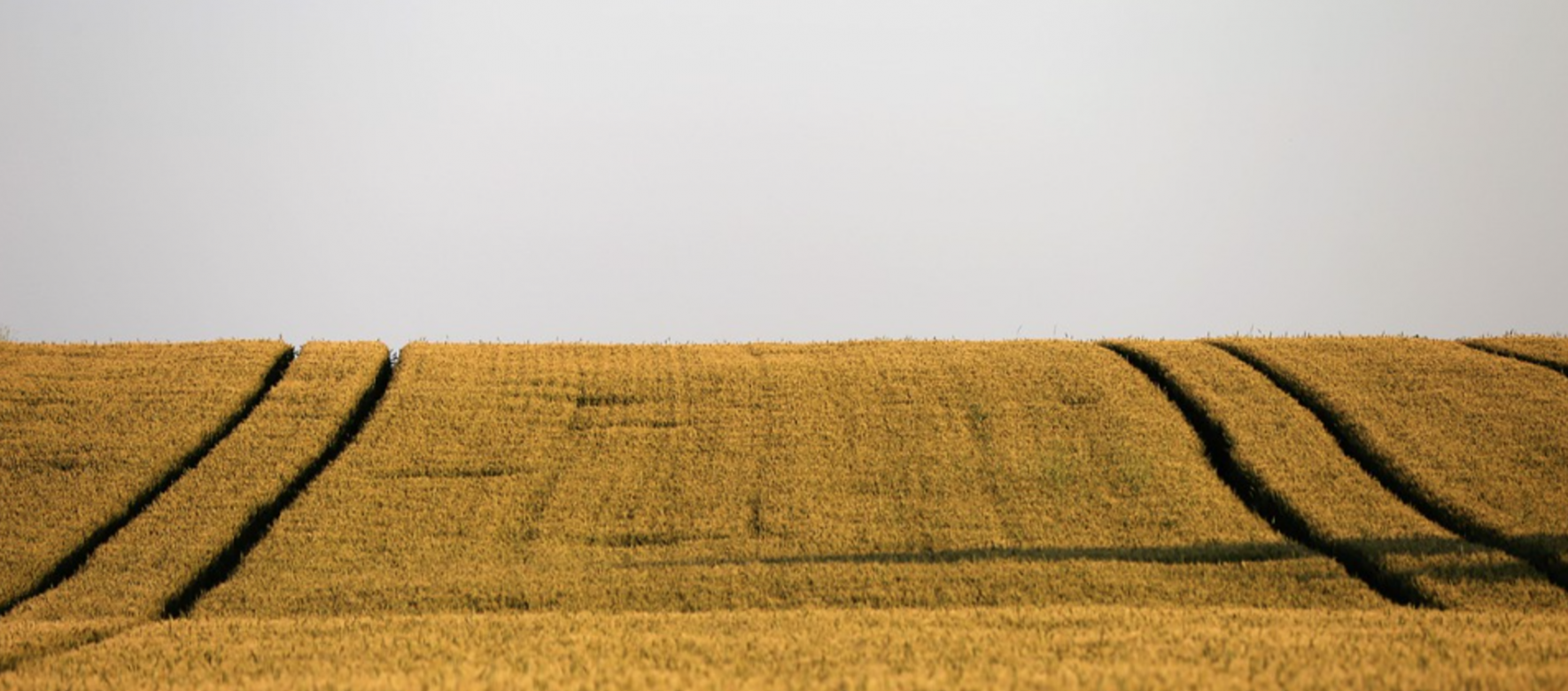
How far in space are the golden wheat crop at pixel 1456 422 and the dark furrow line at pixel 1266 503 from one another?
2620 millimetres

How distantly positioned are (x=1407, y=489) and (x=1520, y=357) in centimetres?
1336

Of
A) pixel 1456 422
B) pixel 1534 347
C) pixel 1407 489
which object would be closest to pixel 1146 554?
pixel 1407 489

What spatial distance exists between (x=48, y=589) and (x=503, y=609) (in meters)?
8.19

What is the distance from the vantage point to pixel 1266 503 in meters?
26.6

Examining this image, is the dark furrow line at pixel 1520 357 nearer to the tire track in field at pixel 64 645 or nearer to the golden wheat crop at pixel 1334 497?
the golden wheat crop at pixel 1334 497

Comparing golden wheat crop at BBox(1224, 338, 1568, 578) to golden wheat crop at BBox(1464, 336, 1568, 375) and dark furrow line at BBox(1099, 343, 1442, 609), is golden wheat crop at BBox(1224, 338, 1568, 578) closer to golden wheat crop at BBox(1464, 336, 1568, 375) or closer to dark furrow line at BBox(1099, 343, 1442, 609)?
golden wheat crop at BBox(1464, 336, 1568, 375)

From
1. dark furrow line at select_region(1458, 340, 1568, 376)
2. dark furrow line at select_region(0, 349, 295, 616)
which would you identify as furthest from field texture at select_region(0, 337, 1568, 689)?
dark furrow line at select_region(1458, 340, 1568, 376)

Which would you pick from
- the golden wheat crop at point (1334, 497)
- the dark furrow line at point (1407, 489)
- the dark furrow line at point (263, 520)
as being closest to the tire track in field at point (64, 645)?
the dark furrow line at point (263, 520)

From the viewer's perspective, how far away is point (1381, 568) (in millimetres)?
22281

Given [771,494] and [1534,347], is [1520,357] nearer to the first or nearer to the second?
[1534,347]

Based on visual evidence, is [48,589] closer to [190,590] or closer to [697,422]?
[190,590]

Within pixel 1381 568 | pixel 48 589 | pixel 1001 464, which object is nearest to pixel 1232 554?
pixel 1381 568

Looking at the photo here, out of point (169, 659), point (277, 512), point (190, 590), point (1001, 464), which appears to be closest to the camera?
point (169, 659)

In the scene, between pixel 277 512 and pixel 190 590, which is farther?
pixel 277 512
